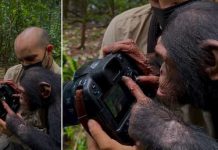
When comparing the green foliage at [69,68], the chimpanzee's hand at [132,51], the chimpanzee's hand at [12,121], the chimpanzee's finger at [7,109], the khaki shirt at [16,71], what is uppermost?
the chimpanzee's hand at [132,51]

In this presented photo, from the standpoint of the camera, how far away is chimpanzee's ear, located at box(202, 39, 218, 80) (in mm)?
811

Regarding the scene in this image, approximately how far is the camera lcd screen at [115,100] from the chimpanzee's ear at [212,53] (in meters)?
0.15

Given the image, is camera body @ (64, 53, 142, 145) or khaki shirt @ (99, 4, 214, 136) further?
khaki shirt @ (99, 4, 214, 136)

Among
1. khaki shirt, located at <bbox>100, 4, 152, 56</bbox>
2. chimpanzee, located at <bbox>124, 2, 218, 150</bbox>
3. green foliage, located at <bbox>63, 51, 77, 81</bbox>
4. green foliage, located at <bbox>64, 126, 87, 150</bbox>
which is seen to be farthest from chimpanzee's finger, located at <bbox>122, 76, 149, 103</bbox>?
green foliage, located at <bbox>63, 51, 77, 81</bbox>

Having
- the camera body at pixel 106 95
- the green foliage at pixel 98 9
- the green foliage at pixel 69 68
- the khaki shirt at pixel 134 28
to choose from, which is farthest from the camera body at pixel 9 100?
the green foliage at pixel 98 9

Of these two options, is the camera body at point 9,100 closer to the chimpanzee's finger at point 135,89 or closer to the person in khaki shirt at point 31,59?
the person in khaki shirt at point 31,59

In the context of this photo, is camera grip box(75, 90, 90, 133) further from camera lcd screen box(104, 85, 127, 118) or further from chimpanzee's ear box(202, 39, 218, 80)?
chimpanzee's ear box(202, 39, 218, 80)

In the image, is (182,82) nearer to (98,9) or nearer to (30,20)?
(30,20)

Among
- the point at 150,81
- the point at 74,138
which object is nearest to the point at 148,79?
the point at 150,81

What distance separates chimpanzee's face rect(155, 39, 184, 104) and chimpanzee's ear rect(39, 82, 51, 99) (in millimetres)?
201

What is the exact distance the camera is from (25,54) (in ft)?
2.91

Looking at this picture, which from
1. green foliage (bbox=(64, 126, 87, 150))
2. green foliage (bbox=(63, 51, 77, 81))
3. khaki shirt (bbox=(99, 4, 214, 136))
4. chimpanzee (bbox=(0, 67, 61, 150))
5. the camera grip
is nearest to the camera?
the camera grip

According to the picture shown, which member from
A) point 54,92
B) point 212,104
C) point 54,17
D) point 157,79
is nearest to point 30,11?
point 54,17

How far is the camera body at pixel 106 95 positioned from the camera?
795mm
